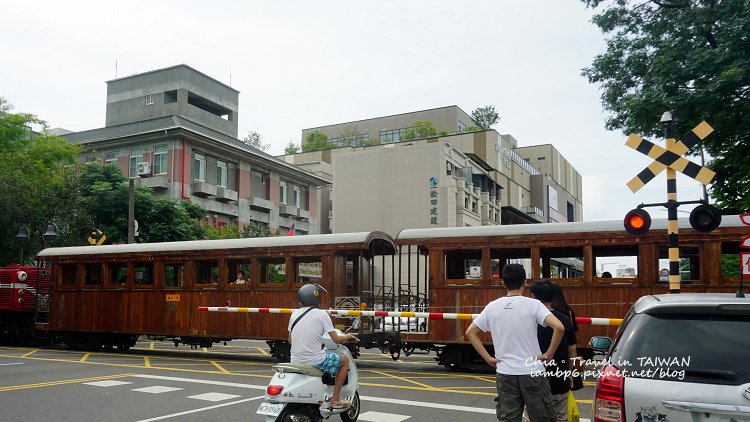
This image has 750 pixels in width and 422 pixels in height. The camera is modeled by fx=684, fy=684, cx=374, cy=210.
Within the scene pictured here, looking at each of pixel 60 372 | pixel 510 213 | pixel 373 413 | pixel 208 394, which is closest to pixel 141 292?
pixel 60 372

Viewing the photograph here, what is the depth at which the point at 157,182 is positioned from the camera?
137 ft

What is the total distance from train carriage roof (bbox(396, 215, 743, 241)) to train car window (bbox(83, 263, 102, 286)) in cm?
937

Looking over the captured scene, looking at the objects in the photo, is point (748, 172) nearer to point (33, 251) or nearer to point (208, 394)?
point (208, 394)

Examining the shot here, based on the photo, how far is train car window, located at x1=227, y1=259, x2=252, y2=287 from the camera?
1678 centimetres

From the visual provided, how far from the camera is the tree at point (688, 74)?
16078mm

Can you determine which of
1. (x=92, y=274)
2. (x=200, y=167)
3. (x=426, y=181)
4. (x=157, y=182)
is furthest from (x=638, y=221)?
(x=426, y=181)

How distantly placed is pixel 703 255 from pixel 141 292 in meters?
13.6

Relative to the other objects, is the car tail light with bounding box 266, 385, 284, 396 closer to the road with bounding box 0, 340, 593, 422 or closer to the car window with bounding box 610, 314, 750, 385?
the road with bounding box 0, 340, 593, 422

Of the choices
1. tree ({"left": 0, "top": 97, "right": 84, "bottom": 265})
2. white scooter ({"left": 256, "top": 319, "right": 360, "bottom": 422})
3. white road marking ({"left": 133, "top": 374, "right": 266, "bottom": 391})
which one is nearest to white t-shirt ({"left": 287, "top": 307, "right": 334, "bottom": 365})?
white scooter ({"left": 256, "top": 319, "right": 360, "bottom": 422})

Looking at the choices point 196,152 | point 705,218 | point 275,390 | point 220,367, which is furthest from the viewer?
point 196,152

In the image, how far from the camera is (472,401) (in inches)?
392

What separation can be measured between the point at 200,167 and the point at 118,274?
26476 mm

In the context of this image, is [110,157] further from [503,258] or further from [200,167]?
[503,258]

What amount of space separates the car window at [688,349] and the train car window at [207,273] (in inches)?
555
